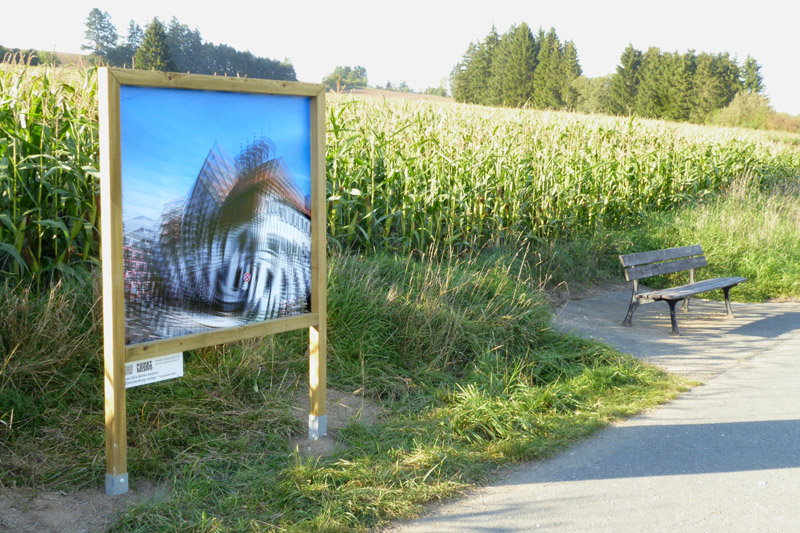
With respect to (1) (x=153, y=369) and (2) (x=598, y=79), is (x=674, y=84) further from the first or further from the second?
(1) (x=153, y=369)

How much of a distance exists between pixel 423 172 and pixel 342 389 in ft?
12.7

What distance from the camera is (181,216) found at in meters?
3.47

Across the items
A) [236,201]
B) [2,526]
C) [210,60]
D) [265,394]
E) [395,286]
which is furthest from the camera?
[210,60]

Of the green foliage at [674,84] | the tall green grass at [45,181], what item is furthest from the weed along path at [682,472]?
the green foliage at [674,84]

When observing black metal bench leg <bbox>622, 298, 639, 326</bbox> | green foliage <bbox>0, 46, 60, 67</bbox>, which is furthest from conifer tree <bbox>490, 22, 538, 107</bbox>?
green foliage <bbox>0, 46, 60, 67</bbox>

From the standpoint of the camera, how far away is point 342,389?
4953 mm

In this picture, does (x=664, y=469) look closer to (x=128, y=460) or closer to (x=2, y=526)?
(x=128, y=460)

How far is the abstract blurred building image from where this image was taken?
3379 millimetres

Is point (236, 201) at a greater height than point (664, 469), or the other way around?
point (236, 201)

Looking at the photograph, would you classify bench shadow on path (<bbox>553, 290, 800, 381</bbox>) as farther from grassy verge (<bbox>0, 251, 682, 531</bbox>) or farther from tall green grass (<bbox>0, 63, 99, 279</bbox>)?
tall green grass (<bbox>0, 63, 99, 279</bbox>)

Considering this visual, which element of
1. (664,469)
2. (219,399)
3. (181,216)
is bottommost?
(664,469)

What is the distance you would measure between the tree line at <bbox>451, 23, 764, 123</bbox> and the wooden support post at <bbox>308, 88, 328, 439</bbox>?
64.2 metres

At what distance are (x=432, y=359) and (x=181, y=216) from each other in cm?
257

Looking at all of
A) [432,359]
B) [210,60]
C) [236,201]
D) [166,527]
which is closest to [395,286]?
[432,359]
